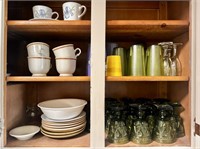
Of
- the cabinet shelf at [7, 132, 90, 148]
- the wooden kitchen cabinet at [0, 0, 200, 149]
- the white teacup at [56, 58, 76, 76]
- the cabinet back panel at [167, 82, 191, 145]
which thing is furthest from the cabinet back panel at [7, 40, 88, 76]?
the cabinet back panel at [167, 82, 191, 145]

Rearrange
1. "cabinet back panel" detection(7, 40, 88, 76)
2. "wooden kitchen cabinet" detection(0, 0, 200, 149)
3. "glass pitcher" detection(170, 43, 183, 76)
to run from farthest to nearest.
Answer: "cabinet back panel" detection(7, 40, 88, 76) → "glass pitcher" detection(170, 43, 183, 76) → "wooden kitchen cabinet" detection(0, 0, 200, 149)

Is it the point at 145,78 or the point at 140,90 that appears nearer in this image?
the point at 145,78

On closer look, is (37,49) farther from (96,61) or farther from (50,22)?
(96,61)

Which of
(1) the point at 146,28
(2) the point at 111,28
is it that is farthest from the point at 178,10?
(2) the point at 111,28

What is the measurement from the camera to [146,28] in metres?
0.74

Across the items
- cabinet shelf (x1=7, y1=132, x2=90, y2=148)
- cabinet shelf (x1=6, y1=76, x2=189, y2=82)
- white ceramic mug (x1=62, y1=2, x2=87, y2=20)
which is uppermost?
white ceramic mug (x1=62, y1=2, x2=87, y2=20)

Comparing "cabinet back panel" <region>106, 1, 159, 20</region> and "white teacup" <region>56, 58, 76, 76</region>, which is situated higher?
"cabinet back panel" <region>106, 1, 159, 20</region>

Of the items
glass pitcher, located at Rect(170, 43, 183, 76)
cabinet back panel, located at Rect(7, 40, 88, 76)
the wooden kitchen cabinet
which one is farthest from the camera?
cabinet back panel, located at Rect(7, 40, 88, 76)

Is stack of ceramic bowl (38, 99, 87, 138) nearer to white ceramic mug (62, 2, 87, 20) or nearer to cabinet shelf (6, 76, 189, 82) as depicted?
cabinet shelf (6, 76, 189, 82)

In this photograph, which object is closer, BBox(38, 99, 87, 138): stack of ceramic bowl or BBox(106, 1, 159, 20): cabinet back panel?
BBox(38, 99, 87, 138): stack of ceramic bowl

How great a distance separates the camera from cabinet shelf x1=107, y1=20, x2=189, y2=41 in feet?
2.28

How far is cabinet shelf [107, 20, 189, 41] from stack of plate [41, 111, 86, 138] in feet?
1.35

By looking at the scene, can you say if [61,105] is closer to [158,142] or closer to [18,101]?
[18,101]

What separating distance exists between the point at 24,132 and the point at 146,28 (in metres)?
0.68
